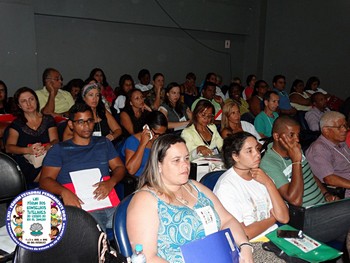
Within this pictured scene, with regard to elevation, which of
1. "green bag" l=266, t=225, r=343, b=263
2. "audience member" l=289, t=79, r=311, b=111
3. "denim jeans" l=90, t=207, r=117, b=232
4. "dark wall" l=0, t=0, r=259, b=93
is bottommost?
"denim jeans" l=90, t=207, r=117, b=232

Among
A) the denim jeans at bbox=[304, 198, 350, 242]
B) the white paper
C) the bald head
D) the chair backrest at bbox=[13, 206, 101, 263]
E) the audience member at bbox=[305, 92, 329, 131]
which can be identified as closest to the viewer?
the chair backrest at bbox=[13, 206, 101, 263]

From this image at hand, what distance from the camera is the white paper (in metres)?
2.73

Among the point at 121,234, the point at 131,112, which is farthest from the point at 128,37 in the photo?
the point at 121,234

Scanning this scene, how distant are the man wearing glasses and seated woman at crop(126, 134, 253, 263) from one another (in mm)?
3522

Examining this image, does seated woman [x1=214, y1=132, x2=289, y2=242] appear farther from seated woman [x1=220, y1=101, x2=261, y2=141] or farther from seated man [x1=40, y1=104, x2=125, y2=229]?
seated woman [x1=220, y1=101, x2=261, y2=141]

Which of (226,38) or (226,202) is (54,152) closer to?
(226,202)

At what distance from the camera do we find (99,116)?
4398mm

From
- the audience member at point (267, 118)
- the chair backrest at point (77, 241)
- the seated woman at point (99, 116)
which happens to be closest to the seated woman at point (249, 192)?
the chair backrest at point (77, 241)

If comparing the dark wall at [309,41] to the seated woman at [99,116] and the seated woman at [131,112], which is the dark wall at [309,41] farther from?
the seated woman at [99,116]

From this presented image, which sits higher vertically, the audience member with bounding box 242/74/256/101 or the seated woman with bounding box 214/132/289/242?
the audience member with bounding box 242/74/256/101

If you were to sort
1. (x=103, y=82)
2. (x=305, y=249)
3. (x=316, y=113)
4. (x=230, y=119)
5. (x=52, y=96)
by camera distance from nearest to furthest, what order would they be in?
(x=305, y=249), (x=230, y=119), (x=52, y=96), (x=316, y=113), (x=103, y=82)

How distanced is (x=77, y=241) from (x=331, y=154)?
7.72 feet

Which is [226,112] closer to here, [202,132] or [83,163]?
[202,132]

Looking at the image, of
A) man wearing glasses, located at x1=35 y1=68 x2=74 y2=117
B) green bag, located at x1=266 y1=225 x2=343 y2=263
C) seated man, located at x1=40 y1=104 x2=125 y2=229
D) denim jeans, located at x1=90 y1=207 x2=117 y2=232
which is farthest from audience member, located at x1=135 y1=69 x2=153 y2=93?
green bag, located at x1=266 y1=225 x2=343 y2=263
